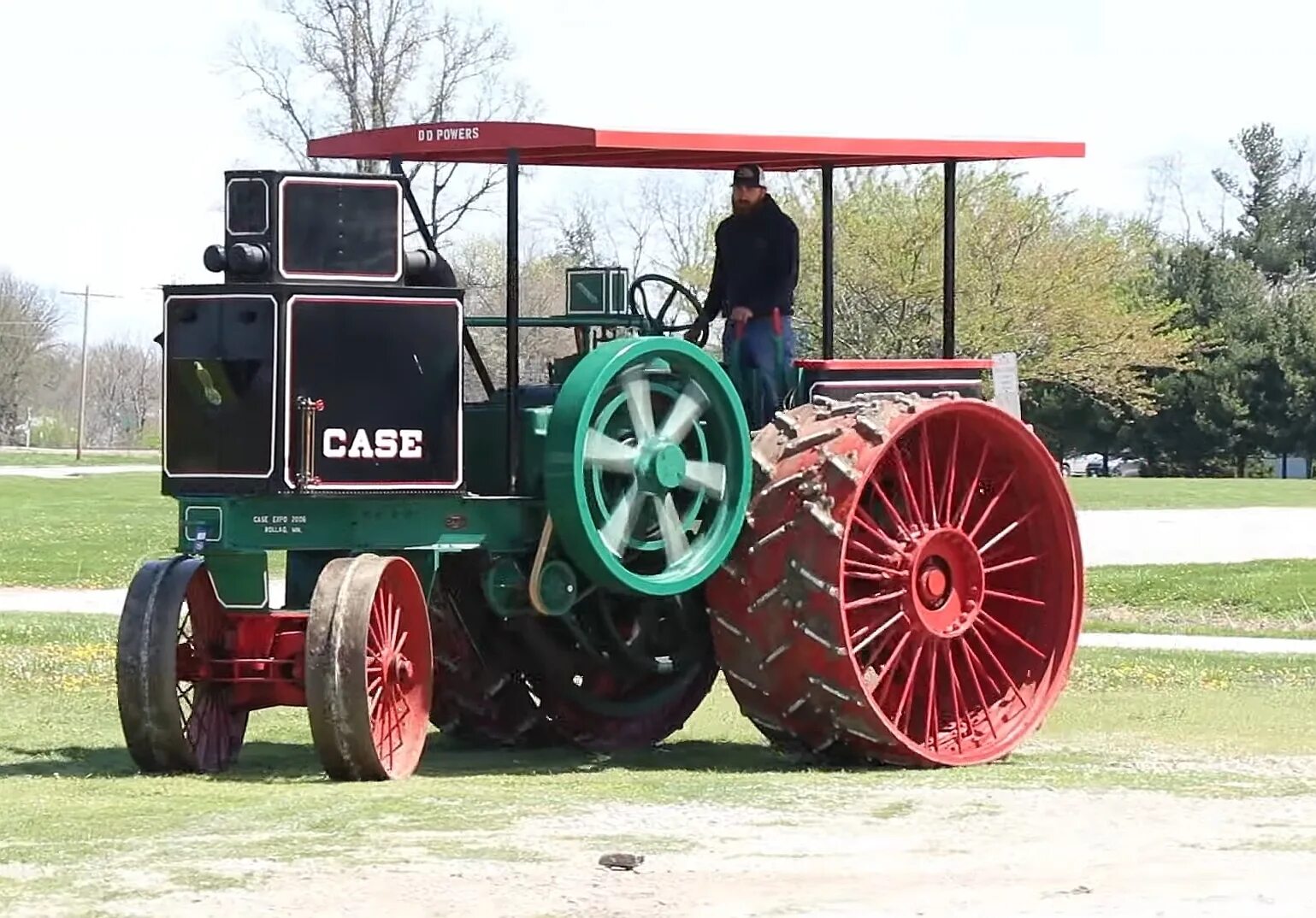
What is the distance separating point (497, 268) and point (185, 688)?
31.7m

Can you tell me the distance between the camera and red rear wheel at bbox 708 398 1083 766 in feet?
34.5

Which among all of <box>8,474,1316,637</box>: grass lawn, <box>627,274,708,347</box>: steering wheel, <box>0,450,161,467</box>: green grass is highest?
<box>627,274,708,347</box>: steering wheel

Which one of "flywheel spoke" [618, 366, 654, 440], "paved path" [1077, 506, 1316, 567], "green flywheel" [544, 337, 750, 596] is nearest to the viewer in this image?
"green flywheel" [544, 337, 750, 596]

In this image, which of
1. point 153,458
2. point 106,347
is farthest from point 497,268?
point 106,347

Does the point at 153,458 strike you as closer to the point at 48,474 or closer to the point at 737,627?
the point at 48,474

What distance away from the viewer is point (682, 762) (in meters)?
11.5

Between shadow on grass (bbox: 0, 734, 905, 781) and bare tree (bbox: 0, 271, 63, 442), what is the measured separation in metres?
101

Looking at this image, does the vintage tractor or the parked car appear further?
the parked car

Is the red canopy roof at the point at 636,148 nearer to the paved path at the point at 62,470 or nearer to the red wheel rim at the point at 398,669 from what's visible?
the red wheel rim at the point at 398,669

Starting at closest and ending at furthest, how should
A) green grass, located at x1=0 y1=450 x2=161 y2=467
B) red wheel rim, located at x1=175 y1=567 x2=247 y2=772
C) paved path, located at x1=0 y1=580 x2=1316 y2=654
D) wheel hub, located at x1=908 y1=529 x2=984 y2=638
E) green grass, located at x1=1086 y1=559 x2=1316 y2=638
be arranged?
red wheel rim, located at x1=175 y1=567 x2=247 y2=772 → wheel hub, located at x1=908 y1=529 x2=984 y2=638 → paved path, located at x1=0 y1=580 x2=1316 y2=654 → green grass, located at x1=1086 y1=559 x2=1316 y2=638 → green grass, located at x1=0 y1=450 x2=161 y2=467

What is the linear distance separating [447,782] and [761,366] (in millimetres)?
3017

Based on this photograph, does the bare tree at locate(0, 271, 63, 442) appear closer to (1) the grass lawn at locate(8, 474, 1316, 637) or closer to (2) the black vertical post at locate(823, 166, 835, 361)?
(1) the grass lawn at locate(8, 474, 1316, 637)

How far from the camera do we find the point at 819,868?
301 inches

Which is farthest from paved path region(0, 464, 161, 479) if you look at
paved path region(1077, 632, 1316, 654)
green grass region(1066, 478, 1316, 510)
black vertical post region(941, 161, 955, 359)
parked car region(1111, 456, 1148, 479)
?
black vertical post region(941, 161, 955, 359)
